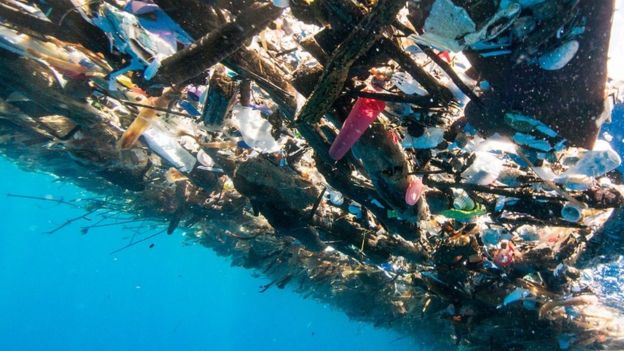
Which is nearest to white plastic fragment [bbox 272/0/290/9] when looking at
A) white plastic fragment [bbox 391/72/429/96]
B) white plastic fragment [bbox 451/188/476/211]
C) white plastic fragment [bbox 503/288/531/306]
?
white plastic fragment [bbox 391/72/429/96]

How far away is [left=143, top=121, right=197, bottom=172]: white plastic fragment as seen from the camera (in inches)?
264

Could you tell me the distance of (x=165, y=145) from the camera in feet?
22.6

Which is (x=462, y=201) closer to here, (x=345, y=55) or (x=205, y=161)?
(x=345, y=55)

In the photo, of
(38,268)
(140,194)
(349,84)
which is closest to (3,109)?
(140,194)

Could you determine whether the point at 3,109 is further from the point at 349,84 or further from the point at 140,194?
the point at 349,84

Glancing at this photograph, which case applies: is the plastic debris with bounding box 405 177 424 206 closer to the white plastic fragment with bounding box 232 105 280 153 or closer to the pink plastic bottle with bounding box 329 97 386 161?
the pink plastic bottle with bounding box 329 97 386 161

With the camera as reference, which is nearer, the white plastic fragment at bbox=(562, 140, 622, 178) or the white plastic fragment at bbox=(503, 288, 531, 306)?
the white plastic fragment at bbox=(562, 140, 622, 178)

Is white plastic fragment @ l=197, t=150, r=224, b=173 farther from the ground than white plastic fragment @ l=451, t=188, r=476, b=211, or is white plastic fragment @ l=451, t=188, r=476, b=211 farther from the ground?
white plastic fragment @ l=451, t=188, r=476, b=211

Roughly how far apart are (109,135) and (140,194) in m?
4.63

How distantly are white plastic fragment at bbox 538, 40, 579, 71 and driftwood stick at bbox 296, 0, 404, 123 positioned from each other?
1.34m

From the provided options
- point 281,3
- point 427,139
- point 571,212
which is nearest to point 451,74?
point 427,139

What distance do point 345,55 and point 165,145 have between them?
5.10m

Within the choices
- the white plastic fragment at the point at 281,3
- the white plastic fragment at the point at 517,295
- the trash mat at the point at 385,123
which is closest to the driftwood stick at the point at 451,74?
the trash mat at the point at 385,123

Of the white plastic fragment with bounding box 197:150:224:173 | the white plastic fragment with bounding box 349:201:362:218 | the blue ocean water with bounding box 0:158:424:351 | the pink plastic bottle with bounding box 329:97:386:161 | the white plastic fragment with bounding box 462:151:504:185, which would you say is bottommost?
the blue ocean water with bounding box 0:158:424:351
